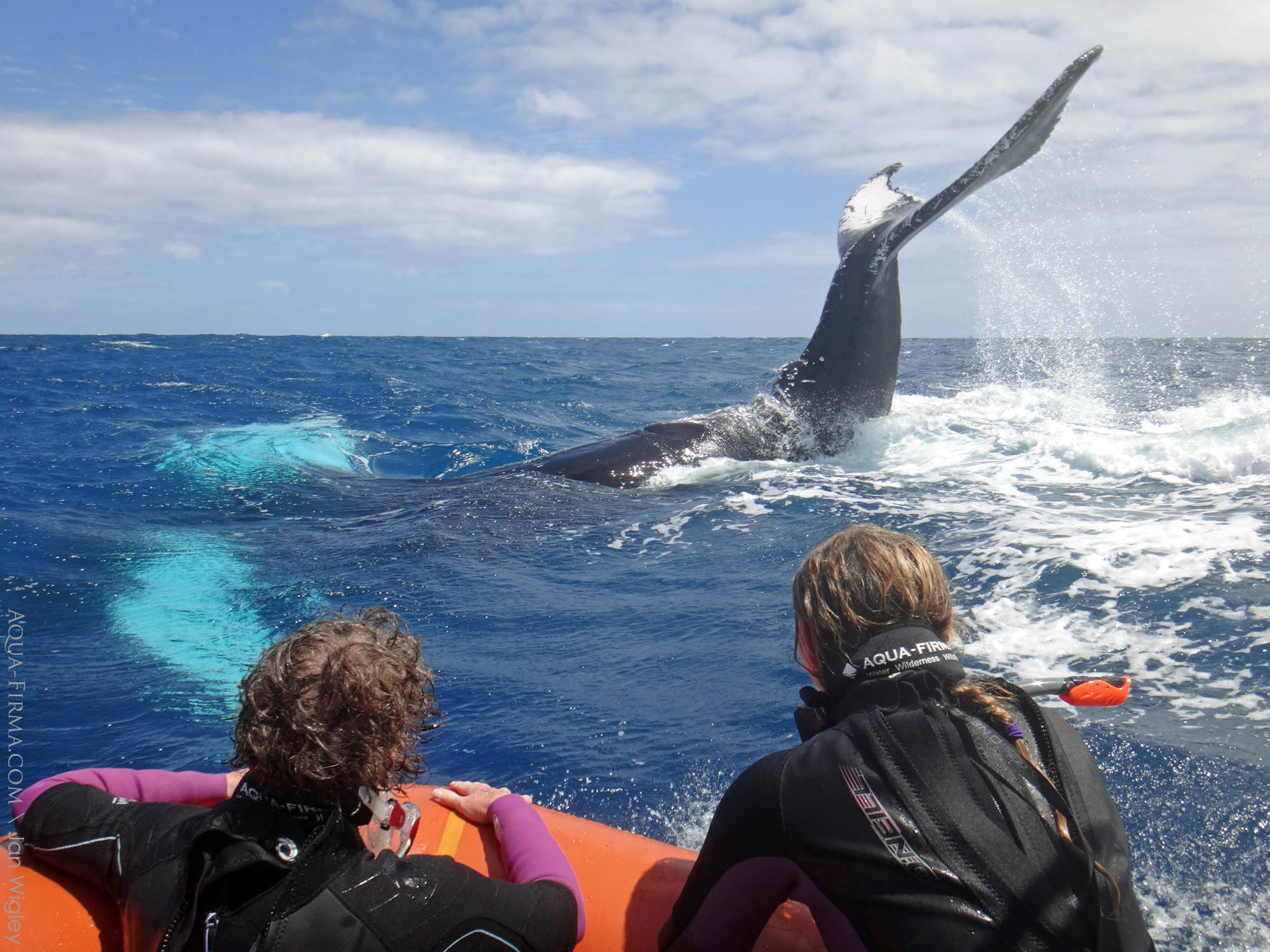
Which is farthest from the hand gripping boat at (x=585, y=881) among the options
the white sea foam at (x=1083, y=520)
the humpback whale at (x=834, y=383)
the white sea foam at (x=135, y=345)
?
the white sea foam at (x=135, y=345)

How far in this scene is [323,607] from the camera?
19.4 feet

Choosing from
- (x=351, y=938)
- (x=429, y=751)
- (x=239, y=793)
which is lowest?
(x=429, y=751)

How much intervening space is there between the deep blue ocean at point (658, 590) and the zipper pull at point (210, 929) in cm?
202

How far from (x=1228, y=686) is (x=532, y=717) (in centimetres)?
324

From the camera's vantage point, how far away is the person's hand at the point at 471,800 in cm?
252

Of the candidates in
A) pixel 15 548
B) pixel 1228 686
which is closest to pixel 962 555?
pixel 1228 686

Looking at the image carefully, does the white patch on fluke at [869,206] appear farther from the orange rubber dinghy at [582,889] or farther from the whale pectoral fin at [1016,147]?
the orange rubber dinghy at [582,889]

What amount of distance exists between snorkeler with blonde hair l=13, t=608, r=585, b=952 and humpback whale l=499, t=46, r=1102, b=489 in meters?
7.05

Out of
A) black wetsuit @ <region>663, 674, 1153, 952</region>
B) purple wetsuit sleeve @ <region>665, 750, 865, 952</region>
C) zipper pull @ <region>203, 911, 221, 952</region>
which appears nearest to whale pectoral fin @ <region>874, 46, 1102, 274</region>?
black wetsuit @ <region>663, 674, 1153, 952</region>

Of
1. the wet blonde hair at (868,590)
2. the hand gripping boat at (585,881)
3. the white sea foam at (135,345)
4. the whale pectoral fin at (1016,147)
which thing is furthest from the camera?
the white sea foam at (135,345)

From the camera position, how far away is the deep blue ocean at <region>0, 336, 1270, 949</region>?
3635 millimetres

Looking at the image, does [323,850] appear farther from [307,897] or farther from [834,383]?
[834,383]

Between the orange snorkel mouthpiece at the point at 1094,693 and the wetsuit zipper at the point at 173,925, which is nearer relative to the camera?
the wetsuit zipper at the point at 173,925

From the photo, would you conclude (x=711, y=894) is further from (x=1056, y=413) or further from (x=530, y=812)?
(x=1056, y=413)
